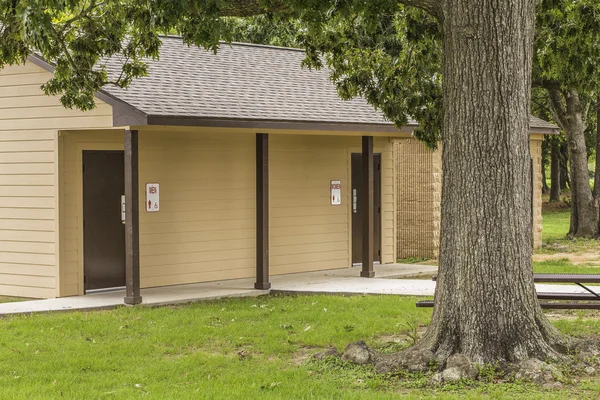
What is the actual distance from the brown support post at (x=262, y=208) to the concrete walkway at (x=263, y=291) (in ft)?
0.82

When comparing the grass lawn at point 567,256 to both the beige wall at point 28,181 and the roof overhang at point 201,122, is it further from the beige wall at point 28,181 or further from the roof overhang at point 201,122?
the beige wall at point 28,181

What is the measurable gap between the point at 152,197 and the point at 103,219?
0.85 m

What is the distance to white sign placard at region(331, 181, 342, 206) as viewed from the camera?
18.4m

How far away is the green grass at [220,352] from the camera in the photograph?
842cm

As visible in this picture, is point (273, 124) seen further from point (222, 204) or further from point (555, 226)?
point (555, 226)

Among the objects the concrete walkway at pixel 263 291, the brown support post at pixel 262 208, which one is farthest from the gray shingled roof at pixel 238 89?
the concrete walkway at pixel 263 291

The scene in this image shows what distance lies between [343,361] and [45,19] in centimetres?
430

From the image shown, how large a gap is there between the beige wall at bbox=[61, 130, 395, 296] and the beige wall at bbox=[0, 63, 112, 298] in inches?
9.6

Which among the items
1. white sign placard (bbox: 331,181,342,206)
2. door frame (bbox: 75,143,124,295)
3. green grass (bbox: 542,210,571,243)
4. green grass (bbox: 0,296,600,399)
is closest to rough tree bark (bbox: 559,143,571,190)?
green grass (bbox: 542,210,571,243)

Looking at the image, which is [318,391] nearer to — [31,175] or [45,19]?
[45,19]

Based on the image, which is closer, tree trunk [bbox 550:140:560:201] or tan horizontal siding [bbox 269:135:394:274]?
tan horizontal siding [bbox 269:135:394:274]

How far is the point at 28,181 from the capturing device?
1503 cm

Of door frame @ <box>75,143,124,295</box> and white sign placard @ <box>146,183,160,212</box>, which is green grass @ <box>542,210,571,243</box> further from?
door frame @ <box>75,143,124,295</box>

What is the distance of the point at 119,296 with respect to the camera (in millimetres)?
14773
